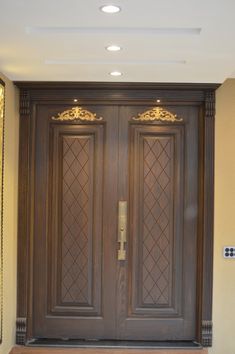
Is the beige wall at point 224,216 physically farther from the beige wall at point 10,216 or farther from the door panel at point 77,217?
the door panel at point 77,217

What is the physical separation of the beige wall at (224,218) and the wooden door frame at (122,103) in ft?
0.24

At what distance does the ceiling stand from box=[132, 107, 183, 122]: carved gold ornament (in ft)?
1.25

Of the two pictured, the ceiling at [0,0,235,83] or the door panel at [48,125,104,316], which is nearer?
the ceiling at [0,0,235,83]

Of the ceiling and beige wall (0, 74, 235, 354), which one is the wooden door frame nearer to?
beige wall (0, 74, 235, 354)

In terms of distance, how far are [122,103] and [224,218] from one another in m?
1.29

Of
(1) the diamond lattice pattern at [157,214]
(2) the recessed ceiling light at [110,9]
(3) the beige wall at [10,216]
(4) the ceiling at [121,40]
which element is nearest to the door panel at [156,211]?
(1) the diamond lattice pattern at [157,214]

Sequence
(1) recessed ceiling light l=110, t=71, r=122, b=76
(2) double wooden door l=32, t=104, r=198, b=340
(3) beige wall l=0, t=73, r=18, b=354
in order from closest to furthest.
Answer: (1) recessed ceiling light l=110, t=71, r=122, b=76, (3) beige wall l=0, t=73, r=18, b=354, (2) double wooden door l=32, t=104, r=198, b=340

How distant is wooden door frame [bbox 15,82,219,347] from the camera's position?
13.8ft

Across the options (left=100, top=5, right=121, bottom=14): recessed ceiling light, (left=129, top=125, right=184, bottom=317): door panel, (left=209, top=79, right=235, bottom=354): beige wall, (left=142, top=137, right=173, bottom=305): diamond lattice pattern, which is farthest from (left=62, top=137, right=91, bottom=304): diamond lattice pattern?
(left=100, top=5, right=121, bottom=14): recessed ceiling light

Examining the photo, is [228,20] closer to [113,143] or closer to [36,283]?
[113,143]

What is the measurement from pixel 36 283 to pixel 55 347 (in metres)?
0.55

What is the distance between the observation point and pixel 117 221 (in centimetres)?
431

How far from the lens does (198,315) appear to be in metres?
4.29

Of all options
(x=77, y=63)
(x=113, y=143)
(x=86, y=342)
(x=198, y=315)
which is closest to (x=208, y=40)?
(x=77, y=63)
